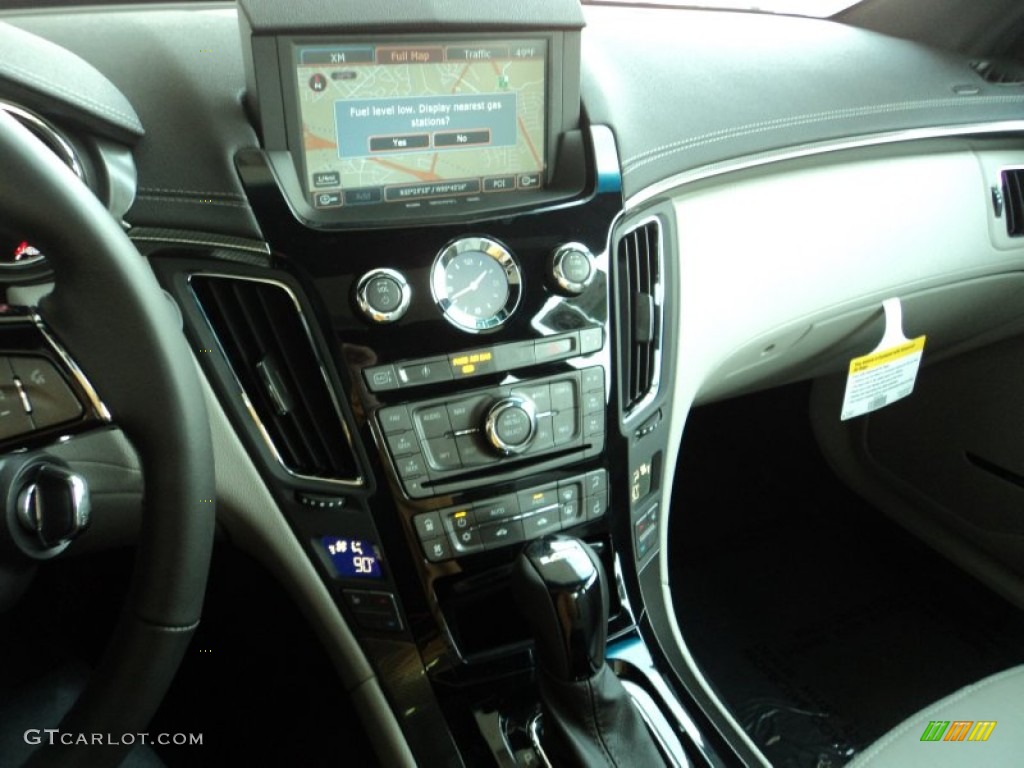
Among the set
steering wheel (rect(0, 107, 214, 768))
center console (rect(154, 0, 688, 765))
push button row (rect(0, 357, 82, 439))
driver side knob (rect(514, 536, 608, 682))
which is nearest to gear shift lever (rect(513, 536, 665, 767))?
driver side knob (rect(514, 536, 608, 682))

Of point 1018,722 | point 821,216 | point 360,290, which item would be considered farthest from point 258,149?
point 1018,722

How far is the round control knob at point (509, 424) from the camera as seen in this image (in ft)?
3.13

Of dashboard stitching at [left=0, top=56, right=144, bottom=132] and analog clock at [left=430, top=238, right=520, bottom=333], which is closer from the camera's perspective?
dashboard stitching at [left=0, top=56, right=144, bottom=132]

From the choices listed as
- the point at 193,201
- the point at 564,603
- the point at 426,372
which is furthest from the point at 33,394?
the point at 564,603

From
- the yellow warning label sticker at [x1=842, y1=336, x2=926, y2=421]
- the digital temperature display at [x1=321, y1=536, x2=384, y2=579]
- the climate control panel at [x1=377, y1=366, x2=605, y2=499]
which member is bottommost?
the yellow warning label sticker at [x1=842, y1=336, x2=926, y2=421]

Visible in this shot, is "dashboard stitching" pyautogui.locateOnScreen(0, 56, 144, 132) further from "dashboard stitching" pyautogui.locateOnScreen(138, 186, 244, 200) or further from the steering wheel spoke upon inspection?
the steering wheel spoke

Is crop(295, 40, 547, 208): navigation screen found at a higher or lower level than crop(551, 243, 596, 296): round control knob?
higher

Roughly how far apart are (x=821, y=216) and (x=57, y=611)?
3.97 ft

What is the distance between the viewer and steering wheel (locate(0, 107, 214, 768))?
599 mm

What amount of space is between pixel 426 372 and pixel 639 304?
0.94 feet

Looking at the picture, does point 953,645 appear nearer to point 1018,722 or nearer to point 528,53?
point 1018,722

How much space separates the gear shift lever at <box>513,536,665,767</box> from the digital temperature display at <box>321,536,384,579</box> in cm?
18

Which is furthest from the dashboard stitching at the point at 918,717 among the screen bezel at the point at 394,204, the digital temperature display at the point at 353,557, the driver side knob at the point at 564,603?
the screen bezel at the point at 394,204

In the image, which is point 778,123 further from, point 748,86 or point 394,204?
point 394,204
